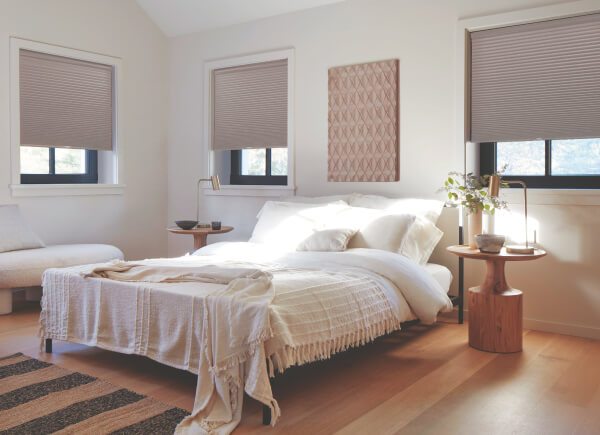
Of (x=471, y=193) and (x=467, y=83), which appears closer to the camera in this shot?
(x=471, y=193)

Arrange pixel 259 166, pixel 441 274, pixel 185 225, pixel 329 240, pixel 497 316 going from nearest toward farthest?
pixel 497 316, pixel 329 240, pixel 441 274, pixel 185 225, pixel 259 166

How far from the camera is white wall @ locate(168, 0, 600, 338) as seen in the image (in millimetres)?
4098

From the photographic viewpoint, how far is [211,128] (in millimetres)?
6055

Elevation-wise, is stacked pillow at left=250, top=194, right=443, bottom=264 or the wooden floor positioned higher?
stacked pillow at left=250, top=194, right=443, bottom=264

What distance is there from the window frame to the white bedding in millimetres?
2239

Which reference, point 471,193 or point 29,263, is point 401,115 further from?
point 29,263

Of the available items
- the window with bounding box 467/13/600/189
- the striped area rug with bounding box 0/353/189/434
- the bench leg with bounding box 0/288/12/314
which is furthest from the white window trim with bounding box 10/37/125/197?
the window with bounding box 467/13/600/189

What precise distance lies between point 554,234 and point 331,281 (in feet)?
6.09

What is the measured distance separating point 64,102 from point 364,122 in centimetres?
280

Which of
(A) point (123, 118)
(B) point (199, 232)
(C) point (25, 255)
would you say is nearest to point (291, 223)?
(B) point (199, 232)

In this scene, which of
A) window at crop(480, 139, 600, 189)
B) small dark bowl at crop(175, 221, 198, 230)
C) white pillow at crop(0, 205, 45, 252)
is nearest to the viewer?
window at crop(480, 139, 600, 189)

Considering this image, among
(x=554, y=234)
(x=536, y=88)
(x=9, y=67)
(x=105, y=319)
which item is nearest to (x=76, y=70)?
(x=9, y=67)

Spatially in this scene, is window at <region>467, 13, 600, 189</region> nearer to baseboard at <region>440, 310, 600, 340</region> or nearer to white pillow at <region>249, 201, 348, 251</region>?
baseboard at <region>440, 310, 600, 340</region>

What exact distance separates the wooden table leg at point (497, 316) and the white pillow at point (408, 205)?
0.73 meters
